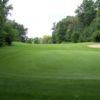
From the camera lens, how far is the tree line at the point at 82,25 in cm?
4786

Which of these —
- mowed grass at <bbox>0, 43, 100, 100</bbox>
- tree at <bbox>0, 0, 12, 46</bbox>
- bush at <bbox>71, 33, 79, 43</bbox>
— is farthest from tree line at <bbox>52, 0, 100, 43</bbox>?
mowed grass at <bbox>0, 43, 100, 100</bbox>

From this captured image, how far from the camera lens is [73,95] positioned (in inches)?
304

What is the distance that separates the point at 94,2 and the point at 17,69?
4039 cm

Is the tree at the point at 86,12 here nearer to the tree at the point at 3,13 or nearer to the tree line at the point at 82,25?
the tree line at the point at 82,25

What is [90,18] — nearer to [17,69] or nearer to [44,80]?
[17,69]

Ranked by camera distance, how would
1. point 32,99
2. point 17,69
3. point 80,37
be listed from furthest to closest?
point 80,37
point 17,69
point 32,99

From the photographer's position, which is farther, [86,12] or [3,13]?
[86,12]

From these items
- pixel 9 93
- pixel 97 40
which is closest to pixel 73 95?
pixel 9 93

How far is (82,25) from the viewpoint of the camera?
53.9 metres

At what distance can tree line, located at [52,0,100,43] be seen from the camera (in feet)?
157

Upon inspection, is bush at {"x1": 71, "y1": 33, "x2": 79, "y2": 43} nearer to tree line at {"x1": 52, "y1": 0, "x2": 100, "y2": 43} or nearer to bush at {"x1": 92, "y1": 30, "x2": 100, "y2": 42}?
tree line at {"x1": 52, "y1": 0, "x2": 100, "y2": 43}

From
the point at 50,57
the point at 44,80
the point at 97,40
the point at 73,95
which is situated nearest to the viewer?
the point at 73,95

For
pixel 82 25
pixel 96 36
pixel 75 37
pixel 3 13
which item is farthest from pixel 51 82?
pixel 82 25

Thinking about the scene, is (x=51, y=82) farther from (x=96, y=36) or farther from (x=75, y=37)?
(x=75, y=37)
